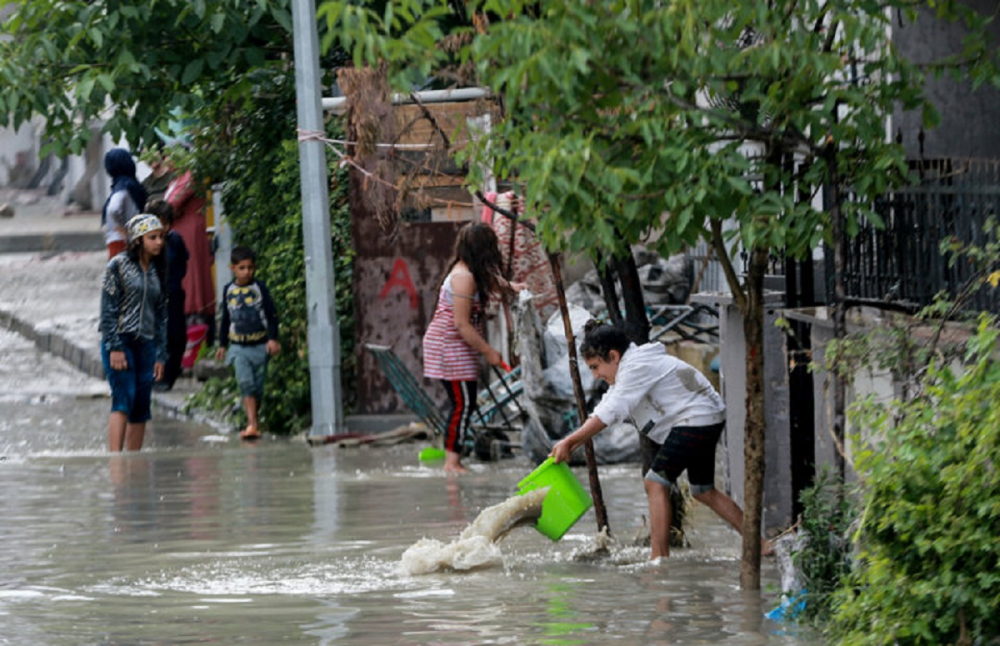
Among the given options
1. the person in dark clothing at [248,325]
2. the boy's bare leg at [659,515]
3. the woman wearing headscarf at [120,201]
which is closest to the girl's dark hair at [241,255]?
the person in dark clothing at [248,325]

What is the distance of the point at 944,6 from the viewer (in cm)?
798

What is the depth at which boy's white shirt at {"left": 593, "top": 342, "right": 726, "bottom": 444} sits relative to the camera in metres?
9.39

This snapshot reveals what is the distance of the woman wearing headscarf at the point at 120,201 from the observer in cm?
1794

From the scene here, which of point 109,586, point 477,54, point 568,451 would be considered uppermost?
point 477,54

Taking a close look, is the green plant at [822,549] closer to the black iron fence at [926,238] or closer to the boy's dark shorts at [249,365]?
the black iron fence at [926,238]

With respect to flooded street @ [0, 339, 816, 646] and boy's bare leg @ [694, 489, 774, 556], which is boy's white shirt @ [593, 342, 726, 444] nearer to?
boy's bare leg @ [694, 489, 774, 556]

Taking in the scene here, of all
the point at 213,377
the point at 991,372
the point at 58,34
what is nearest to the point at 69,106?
the point at 58,34

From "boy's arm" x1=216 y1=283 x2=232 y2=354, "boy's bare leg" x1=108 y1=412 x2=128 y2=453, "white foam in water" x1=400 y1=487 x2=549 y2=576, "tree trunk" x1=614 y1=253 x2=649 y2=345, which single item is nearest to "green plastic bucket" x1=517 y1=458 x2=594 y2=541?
"white foam in water" x1=400 y1=487 x2=549 y2=576

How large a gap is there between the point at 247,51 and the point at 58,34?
1705 mm

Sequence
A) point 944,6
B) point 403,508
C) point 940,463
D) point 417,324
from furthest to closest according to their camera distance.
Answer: point 417,324
point 403,508
point 944,6
point 940,463

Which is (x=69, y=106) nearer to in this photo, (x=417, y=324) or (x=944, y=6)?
(x=417, y=324)

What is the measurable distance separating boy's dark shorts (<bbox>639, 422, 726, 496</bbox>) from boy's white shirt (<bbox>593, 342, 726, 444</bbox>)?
0.15 ft

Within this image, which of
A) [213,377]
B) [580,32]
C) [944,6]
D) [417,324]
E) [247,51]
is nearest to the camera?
[580,32]

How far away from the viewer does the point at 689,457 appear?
952cm
